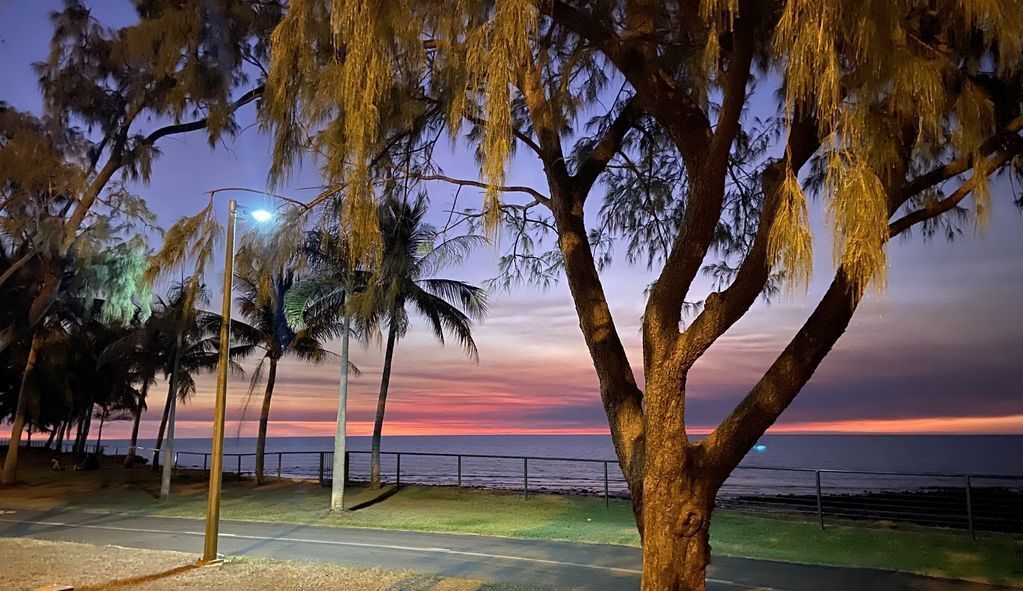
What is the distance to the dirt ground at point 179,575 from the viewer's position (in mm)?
9258

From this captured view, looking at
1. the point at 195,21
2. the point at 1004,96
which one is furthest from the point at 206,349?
the point at 1004,96

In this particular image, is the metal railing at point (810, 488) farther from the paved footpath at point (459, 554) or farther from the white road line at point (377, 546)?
the white road line at point (377, 546)

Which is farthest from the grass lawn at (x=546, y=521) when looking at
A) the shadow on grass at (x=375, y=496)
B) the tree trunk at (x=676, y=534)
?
the tree trunk at (x=676, y=534)

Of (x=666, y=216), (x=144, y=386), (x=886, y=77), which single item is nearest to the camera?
(x=886, y=77)

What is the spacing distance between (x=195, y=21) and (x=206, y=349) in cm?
2287

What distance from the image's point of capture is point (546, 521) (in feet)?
53.0

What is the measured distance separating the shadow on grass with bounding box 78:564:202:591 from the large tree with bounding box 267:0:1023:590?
5760 mm

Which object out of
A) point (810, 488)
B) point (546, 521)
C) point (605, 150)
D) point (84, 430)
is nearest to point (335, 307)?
point (546, 521)

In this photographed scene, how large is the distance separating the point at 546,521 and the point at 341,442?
611 cm

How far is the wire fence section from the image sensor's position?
16234 millimetres

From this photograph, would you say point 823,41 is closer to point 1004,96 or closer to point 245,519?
point 1004,96

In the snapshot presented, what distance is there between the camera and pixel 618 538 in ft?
44.2

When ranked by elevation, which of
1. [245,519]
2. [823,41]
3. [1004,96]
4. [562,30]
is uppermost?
[562,30]

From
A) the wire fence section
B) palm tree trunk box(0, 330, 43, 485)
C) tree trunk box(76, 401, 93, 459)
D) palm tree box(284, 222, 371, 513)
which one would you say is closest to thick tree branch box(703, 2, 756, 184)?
the wire fence section
